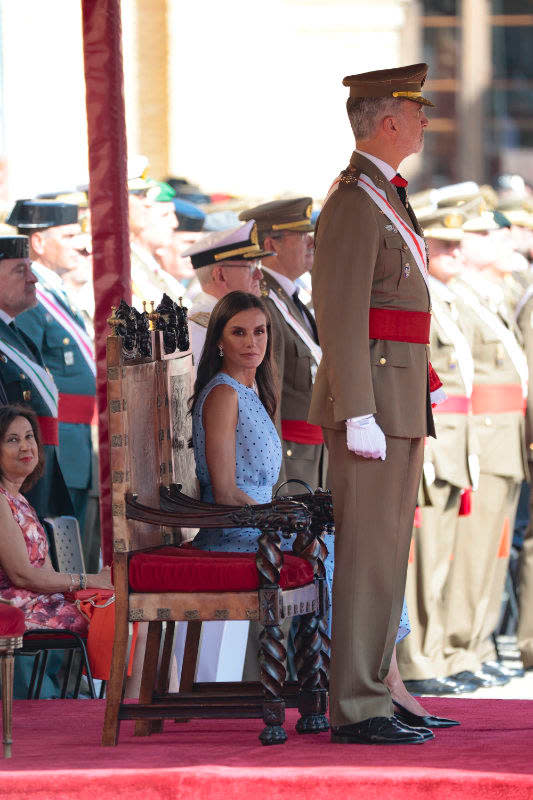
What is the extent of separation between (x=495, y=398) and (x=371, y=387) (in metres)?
3.50

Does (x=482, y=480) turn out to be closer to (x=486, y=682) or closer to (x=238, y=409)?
(x=486, y=682)

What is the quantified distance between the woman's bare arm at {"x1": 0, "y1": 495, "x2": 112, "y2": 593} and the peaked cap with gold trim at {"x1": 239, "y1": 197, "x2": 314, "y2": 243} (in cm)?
172

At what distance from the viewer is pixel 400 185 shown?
4.64 metres

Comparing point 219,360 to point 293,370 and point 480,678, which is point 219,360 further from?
point 480,678

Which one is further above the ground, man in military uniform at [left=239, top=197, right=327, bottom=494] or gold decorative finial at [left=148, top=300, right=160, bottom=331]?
gold decorative finial at [left=148, top=300, right=160, bottom=331]

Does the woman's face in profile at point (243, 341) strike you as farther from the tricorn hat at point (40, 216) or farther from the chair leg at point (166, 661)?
the tricorn hat at point (40, 216)

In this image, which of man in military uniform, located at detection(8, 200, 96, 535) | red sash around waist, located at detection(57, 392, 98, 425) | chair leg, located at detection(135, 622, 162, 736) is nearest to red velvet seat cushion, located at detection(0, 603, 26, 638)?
chair leg, located at detection(135, 622, 162, 736)

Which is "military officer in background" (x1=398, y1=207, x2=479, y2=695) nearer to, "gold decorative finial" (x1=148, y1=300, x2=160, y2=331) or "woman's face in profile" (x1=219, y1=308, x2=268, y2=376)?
"woman's face in profile" (x1=219, y1=308, x2=268, y2=376)

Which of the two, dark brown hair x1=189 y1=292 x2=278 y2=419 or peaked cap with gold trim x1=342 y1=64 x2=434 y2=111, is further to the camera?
dark brown hair x1=189 y1=292 x2=278 y2=419

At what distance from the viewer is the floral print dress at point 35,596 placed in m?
5.36

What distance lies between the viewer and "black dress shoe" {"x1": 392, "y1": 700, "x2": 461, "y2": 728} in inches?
185

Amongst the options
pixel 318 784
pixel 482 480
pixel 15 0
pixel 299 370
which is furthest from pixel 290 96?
pixel 318 784

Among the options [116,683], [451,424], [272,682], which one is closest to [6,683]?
[116,683]

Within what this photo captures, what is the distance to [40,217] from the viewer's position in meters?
7.34
